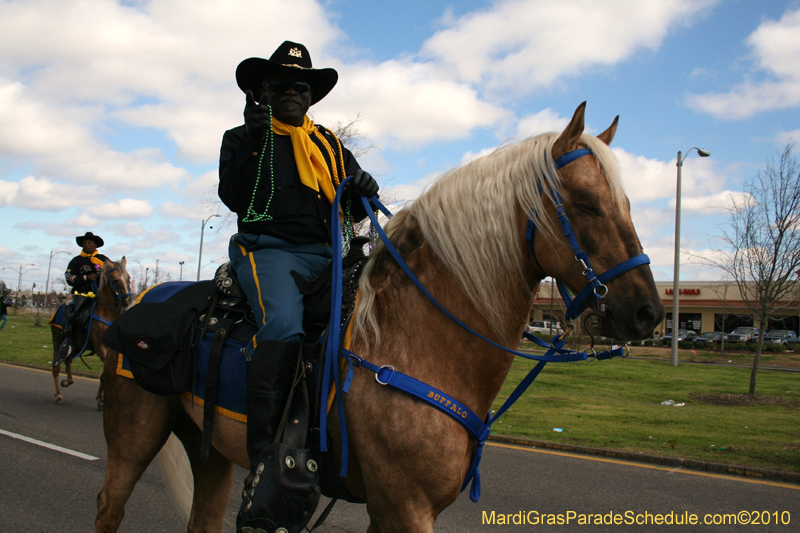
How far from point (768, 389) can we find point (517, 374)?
660cm

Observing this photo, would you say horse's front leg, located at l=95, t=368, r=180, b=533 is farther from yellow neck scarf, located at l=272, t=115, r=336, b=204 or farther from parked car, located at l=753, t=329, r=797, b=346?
parked car, located at l=753, t=329, r=797, b=346

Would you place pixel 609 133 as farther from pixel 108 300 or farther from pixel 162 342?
pixel 108 300

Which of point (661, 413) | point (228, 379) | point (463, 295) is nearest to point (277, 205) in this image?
point (228, 379)

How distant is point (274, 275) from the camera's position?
2.58m

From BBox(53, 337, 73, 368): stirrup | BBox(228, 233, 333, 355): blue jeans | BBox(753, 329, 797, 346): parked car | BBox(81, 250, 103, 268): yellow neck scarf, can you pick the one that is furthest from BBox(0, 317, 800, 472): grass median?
BBox(753, 329, 797, 346): parked car

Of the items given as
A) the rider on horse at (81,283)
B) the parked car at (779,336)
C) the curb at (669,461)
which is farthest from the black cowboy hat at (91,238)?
the parked car at (779,336)

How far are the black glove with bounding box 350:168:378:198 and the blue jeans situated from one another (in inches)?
16.1

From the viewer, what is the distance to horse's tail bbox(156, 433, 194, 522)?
140 inches

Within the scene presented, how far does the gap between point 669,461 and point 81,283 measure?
1019 centimetres

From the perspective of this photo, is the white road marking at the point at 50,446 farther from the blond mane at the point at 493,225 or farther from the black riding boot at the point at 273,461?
the blond mane at the point at 493,225

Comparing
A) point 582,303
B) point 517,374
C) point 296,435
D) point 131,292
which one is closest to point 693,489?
point 582,303

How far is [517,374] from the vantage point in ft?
51.8

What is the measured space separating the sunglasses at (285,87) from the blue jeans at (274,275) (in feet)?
2.62

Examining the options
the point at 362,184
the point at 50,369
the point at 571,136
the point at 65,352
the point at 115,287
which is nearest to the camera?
the point at 571,136
